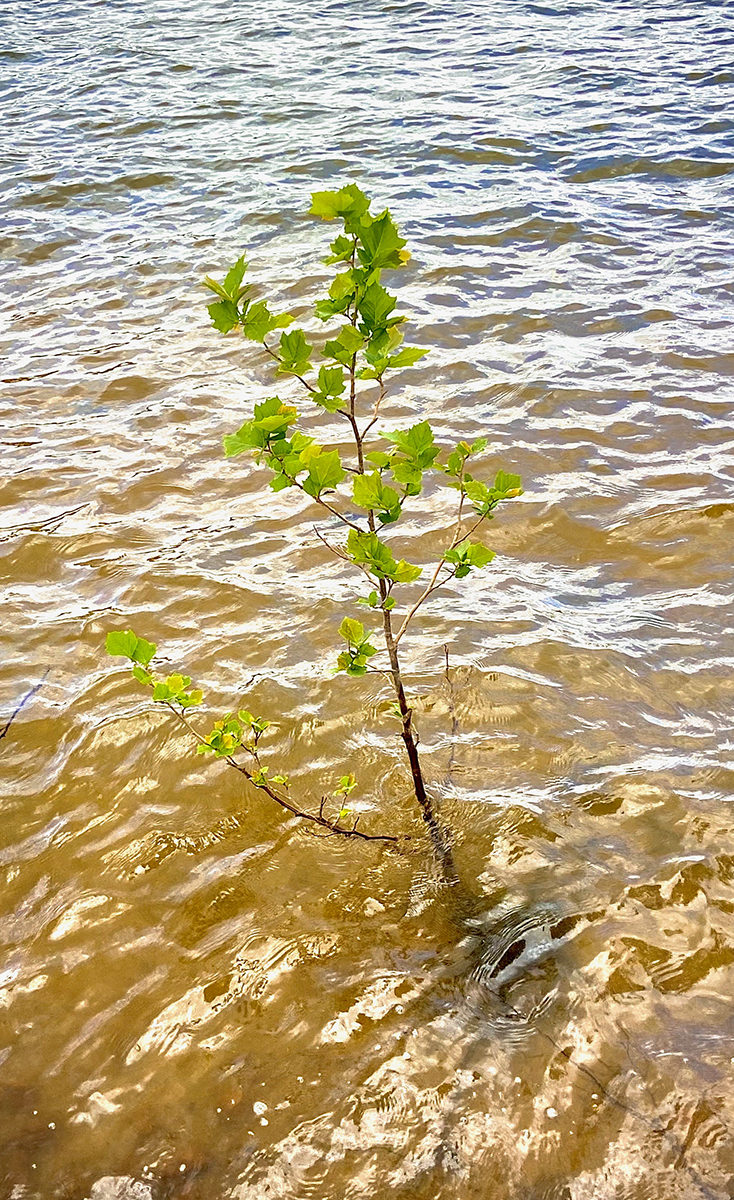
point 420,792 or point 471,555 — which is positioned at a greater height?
point 471,555

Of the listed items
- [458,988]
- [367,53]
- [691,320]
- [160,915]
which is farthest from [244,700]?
[367,53]

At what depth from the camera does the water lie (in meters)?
2.12

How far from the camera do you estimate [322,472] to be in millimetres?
2193

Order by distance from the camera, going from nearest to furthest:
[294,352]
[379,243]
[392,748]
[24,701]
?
[379,243] → [294,352] → [392,748] → [24,701]

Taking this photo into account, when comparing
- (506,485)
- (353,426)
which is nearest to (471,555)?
(506,485)

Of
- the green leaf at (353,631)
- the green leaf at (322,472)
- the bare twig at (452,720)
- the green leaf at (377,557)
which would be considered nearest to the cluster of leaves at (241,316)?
the green leaf at (322,472)

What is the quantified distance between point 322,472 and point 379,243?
1.75 ft

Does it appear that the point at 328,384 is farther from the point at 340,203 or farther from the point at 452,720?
the point at 452,720

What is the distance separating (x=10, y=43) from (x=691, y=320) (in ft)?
38.2

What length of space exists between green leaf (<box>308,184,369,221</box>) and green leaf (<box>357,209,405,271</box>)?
0.04 meters

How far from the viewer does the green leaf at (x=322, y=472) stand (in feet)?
7.14

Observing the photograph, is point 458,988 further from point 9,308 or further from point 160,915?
point 9,308

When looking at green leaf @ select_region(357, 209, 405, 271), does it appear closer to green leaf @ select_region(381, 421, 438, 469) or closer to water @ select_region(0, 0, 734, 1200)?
green leaf @ select_region(381, 421, 438, 469)

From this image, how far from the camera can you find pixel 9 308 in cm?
629
